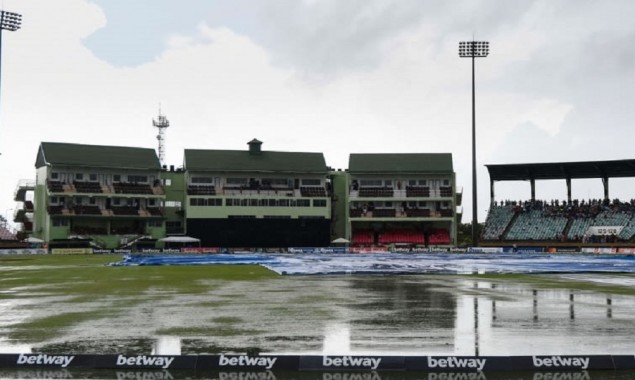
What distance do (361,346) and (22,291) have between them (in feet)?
65.9

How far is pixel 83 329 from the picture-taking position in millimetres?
16094

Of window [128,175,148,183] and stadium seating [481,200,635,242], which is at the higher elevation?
window [128,175,148,183]

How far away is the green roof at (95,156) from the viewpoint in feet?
326

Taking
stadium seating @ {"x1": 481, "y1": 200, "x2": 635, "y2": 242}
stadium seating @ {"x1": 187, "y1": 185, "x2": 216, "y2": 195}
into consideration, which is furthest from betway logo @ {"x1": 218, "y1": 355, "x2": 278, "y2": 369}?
stadium seating @ {"x1": 187, "y1": 185, "x2": 216, "y2": 195}

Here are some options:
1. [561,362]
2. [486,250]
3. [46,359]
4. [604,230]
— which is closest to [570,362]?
[561,362]

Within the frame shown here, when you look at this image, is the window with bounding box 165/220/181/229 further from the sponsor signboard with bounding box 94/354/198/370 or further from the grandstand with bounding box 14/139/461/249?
the sponsor signboard with bounding box 94/354/198/370

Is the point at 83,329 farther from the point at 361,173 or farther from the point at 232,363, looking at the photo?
the point at 361,173

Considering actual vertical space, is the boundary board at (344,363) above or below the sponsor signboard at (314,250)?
above

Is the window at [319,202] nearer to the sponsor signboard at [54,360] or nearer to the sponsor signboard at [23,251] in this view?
the sponsor signboard at [23,251]

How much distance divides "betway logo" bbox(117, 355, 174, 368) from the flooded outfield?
112 cm

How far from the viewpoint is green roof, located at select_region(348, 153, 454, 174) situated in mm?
110188

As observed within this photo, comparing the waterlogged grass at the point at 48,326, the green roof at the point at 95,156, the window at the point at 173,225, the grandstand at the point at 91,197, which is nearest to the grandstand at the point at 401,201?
the window at the point at 173,225

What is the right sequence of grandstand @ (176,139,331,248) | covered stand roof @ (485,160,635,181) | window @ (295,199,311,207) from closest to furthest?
1. covered stand roof @ (485,160,635,181)
2. grandstand @ (176,139,331,248)
3. window @ (295,199,311,207)

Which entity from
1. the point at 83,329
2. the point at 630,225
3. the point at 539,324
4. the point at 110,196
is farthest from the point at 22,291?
the point at 630,225
